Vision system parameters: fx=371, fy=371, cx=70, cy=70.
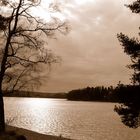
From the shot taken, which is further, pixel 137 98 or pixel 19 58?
pixel 19 58

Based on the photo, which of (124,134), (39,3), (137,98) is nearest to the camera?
(137,98)

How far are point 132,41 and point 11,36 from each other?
7654 mm

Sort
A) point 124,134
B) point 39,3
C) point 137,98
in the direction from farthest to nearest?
point 124,134 → point 39,3 → point 137,98

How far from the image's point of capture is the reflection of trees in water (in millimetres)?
22141

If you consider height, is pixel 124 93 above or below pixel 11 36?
below

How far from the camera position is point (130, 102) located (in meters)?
22.3

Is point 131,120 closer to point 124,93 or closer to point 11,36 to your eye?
point 124,93

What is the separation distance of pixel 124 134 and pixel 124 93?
26032 millimetres

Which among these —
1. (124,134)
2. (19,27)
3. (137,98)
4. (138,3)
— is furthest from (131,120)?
(124,134)

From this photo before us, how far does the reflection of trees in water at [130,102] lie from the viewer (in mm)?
22141

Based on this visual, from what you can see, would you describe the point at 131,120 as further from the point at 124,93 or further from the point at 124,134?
the point at 124,134

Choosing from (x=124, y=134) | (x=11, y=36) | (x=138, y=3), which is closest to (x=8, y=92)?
(x=11, y=36)

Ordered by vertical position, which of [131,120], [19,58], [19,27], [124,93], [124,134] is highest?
[19,27]

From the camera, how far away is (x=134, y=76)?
22.4 meters
